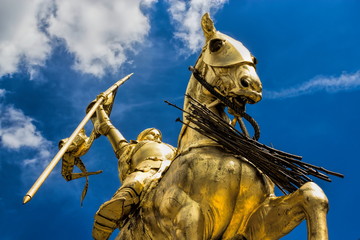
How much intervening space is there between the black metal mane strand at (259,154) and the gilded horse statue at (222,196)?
0.25 ft

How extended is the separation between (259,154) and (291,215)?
23.7 inches

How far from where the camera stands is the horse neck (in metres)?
4.34

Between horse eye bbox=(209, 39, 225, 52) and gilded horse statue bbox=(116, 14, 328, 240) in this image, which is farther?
horse eye bbox=(209, 39, 225, 52)

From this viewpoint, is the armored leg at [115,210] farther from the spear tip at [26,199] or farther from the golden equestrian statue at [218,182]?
the spear tip at [26,199]

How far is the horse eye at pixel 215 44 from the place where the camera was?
4.61 metres

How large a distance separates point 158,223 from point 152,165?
130cm

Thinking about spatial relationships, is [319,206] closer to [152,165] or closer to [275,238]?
[275,238]

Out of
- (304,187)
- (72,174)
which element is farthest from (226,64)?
(72,174)

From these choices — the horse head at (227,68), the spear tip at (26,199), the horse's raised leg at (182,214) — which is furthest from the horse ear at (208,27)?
the spear tip at (26,199)

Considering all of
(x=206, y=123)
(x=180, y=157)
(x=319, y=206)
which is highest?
(x=206, y=123)

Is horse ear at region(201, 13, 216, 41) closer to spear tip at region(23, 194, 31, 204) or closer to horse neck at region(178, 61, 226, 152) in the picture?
horse neck at region(178, 61, 226, 152)

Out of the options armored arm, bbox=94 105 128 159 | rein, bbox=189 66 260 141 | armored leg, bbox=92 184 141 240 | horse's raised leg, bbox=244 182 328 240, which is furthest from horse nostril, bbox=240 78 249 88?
armored arm, bbox=94 105 128 159

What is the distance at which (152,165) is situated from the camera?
5.38m

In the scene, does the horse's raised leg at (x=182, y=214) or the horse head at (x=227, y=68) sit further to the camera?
the horse head at (x=227, y=68)
